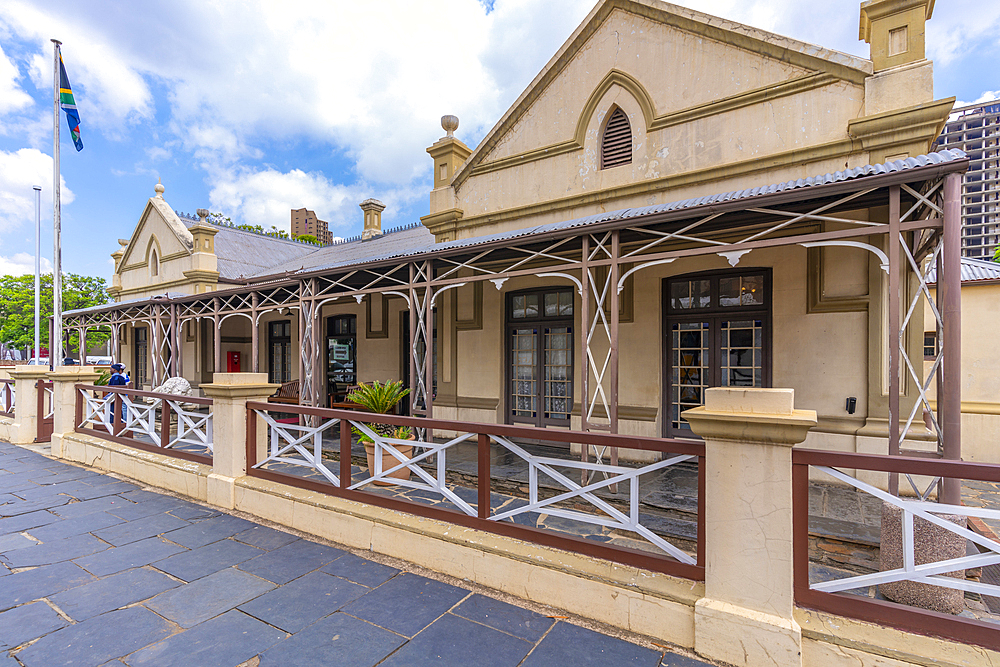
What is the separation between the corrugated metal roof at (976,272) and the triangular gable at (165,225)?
19.1 meters

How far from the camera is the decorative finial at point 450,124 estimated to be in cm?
917

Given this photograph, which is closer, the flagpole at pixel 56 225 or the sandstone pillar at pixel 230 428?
the sandstone pillar at pixel 230 428

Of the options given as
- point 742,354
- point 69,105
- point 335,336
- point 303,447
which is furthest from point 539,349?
point 69,105

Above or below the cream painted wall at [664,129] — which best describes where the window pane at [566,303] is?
below

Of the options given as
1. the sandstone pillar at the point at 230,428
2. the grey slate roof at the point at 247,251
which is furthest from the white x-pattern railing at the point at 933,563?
the grey slate roof at the point at 247,251

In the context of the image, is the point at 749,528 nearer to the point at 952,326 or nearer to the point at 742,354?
the point at 952,326

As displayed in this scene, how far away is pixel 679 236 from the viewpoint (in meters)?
4.93

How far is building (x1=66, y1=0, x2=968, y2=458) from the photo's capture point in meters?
5.10

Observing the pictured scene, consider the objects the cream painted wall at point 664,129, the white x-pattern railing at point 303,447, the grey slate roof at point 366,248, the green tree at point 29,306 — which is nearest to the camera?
the white x-pattern railing at point 303,447

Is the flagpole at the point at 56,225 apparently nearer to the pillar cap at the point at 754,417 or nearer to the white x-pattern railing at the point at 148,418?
the white x-pattern railing at the point at 148,418

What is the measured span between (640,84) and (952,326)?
5.42 m

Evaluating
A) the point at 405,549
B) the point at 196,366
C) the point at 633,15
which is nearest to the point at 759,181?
the point at 633,15

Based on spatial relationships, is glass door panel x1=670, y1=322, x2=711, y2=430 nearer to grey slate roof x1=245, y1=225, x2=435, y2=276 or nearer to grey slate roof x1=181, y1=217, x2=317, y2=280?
grey slate roof x1=245, y1=225, x2=435, y2=276

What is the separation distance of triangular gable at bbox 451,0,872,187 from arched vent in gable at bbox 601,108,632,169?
0.35 metres
